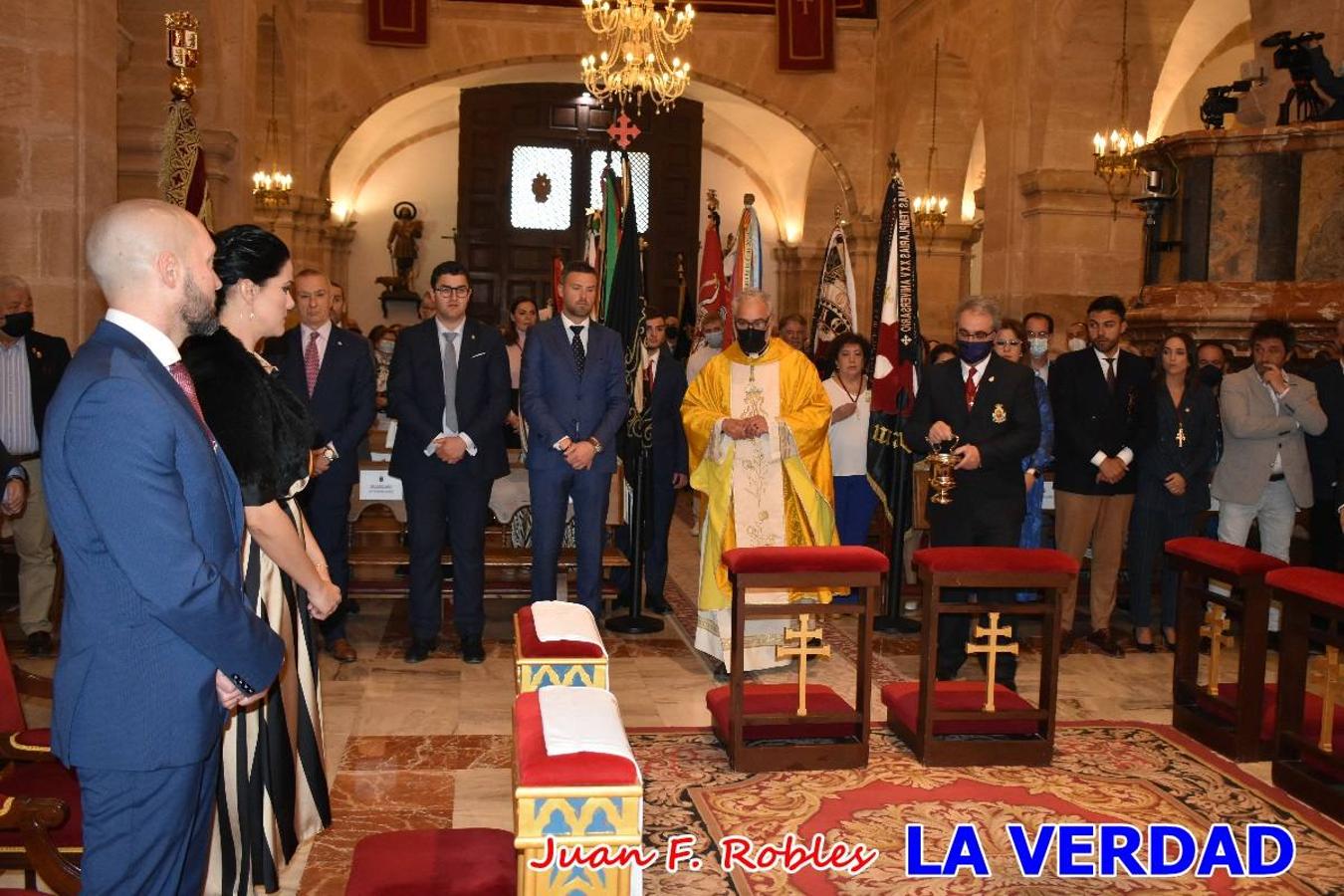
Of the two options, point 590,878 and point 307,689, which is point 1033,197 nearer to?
point 307,689

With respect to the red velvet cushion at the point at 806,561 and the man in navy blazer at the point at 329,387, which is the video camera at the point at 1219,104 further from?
the man in navy blazer at the point at 329,387

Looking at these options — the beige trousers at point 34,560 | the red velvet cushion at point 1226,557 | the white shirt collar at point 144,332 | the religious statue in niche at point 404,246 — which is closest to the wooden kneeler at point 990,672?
the red velvet cushion at point 1226,557

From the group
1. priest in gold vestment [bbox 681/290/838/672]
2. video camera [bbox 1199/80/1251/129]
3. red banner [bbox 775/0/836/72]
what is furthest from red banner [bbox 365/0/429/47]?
priest in gold vestment [bbox 681/290/838/672]

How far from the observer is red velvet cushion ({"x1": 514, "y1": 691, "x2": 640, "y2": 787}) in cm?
221

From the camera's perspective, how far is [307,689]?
3.70m

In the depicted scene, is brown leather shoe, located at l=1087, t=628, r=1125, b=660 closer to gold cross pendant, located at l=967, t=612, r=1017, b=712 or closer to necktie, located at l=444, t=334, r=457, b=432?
gold cross pendant, located at l=967, t=612, r=1017, b=712

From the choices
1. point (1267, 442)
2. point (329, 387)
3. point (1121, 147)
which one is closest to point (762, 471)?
point (329, 387)

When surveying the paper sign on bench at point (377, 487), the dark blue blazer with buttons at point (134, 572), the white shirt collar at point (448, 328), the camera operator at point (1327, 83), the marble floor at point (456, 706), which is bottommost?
the marble floor at point (456, 706)

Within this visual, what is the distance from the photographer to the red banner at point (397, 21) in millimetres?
15477

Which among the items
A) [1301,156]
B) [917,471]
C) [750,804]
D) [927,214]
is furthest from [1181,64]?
[750,804]

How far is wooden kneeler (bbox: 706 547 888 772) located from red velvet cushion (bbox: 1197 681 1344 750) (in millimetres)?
1552

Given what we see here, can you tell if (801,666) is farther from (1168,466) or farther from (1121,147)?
(1121,147)

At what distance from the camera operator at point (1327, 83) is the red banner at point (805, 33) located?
922cm

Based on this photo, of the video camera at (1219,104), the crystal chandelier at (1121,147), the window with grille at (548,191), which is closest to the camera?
the video camera at (1219,104)
